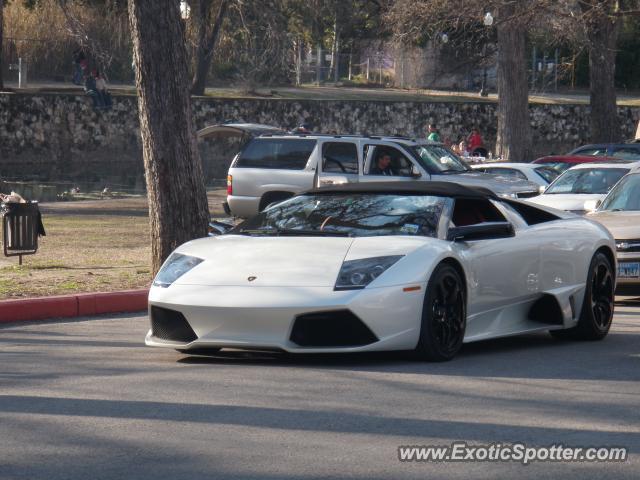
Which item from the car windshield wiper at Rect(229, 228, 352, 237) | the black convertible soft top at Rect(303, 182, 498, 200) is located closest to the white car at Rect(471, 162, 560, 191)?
the black convertible soft top at Rect(303, 182, 498, 200)

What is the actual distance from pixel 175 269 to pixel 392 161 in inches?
527

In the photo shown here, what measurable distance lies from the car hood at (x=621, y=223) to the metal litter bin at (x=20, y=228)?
677 centimetres

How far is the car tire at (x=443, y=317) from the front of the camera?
27.9 feet

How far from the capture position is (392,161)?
2194cm

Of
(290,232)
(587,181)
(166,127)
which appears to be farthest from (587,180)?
(290,232)

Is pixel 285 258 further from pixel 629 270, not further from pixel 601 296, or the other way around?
pixel 629 270

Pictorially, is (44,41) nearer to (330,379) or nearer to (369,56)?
(369,56)

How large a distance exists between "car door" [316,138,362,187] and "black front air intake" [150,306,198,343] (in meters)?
13.3

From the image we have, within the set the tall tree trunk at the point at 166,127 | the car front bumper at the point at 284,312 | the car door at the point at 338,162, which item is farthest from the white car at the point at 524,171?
the car front bumper at the point at 284,312

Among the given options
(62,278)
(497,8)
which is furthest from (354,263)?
(497,8)

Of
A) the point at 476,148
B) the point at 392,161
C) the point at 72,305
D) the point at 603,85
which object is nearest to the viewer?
the point at 72,305

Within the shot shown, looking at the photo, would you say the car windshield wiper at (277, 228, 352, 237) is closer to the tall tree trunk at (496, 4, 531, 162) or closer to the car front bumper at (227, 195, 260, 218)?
the car front bumper at (227, 195, 260, 218)

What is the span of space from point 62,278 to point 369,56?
182ft

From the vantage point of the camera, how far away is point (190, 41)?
4053 centimetres
